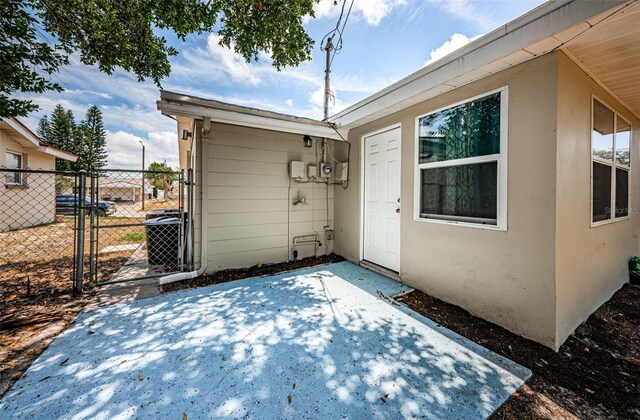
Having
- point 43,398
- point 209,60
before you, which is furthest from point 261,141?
point 43,398

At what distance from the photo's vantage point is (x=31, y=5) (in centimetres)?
282

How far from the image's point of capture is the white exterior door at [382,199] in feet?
12.2

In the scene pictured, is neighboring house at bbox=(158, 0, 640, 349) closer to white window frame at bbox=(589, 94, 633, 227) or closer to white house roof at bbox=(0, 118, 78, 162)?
white window frame at bbox=(589, 94, 633, 227)

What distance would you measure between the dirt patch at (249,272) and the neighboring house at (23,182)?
720cm

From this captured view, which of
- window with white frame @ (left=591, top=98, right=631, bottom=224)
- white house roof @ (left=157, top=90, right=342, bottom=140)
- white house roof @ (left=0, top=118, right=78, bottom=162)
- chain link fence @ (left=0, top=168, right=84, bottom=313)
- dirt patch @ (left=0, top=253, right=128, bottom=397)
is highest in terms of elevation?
white house roof @ (left=0, top=118, right=78, bottom=162)

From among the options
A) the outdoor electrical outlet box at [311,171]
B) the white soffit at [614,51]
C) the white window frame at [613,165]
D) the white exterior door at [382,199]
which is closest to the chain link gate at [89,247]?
the outdoor electrical outlet box at [311,171]

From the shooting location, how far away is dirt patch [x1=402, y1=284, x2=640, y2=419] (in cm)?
151

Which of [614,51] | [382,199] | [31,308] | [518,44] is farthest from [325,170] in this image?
[31,308]

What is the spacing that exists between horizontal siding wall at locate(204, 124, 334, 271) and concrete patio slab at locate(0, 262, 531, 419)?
4.48ft

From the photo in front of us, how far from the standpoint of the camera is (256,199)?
4.20 metres

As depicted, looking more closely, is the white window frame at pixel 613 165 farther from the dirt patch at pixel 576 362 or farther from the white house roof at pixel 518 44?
the dirt patch at pixel 576 362

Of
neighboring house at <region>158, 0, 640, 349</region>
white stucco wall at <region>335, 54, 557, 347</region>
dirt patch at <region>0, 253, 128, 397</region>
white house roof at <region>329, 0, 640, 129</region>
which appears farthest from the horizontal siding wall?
white stucco wall at <region>335, 54, 557, 347</region>

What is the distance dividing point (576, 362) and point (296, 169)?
13.2ft

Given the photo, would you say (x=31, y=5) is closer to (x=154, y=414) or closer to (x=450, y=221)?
(x=154, y=414)
